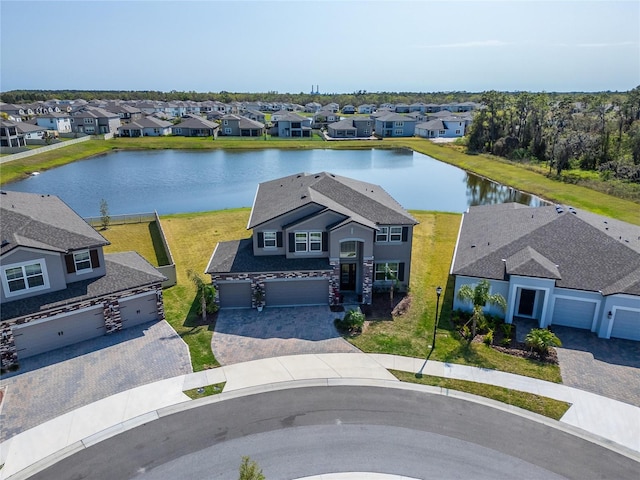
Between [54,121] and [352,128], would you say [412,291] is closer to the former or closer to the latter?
[352,128]

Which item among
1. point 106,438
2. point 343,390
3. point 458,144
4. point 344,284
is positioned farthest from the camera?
point 458,144

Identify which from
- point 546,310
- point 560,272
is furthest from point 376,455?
point 560,272

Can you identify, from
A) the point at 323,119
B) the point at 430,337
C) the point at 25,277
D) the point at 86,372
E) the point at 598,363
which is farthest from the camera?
the point at 323,119

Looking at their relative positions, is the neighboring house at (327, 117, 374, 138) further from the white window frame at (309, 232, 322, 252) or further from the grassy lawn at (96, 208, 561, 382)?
the white window frame at (309, 232, 322, 252)

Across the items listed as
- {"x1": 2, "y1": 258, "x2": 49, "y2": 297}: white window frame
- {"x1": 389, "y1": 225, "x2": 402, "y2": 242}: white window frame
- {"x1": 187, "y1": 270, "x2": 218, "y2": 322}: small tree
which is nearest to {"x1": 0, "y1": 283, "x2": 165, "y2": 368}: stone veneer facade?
{"x1": 2, "y1": 258, "x2": 49, "y2": 297}: white window frame

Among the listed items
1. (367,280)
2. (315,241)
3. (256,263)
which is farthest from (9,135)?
(367,280)

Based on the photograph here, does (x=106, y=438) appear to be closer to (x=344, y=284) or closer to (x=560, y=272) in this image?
(x=344, y=284)
